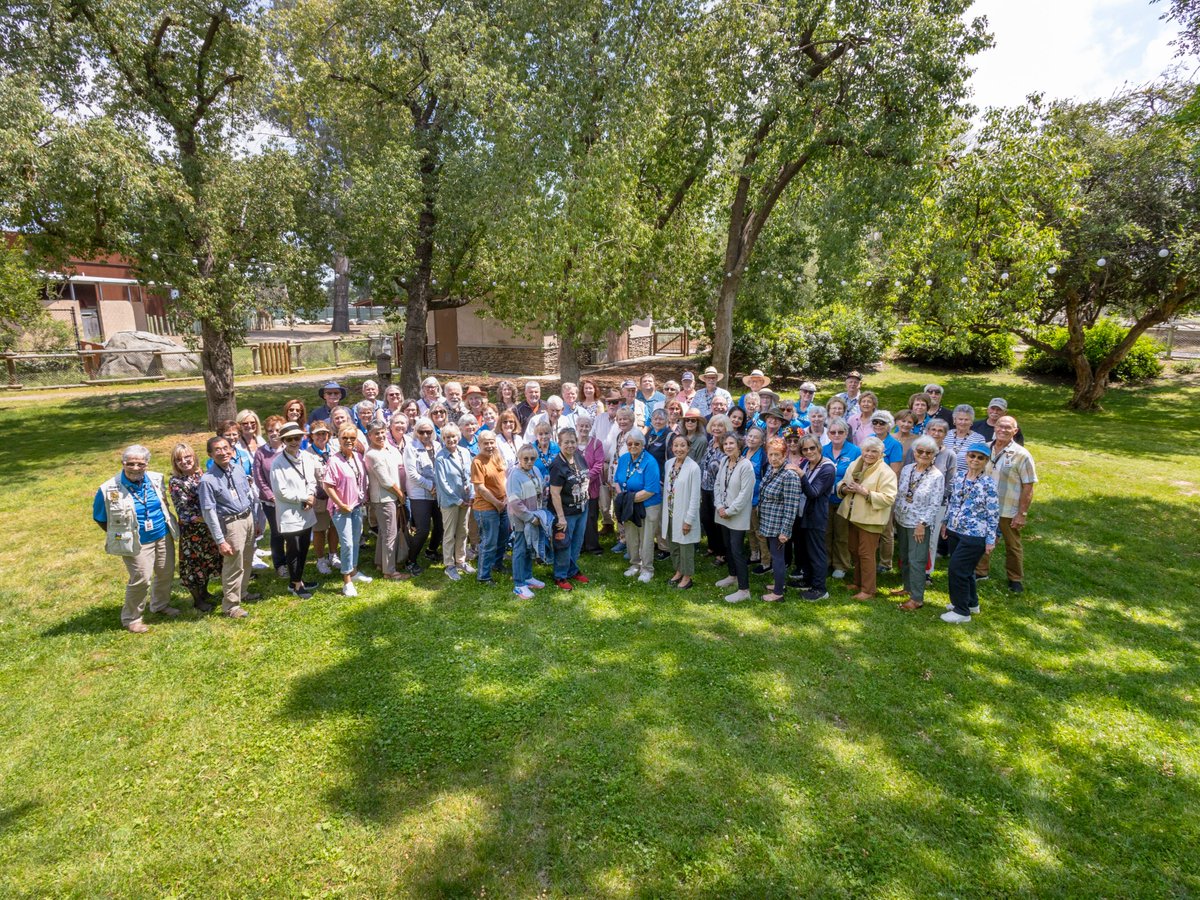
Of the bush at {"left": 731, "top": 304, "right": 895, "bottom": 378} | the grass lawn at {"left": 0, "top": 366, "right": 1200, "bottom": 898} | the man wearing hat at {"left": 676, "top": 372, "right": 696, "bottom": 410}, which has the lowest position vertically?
the grass lawn at {"left": 0, "top": 366, "right": 1200, "bottom": 898}

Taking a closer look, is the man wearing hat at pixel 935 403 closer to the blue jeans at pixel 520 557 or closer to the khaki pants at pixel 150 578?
the blue jeans at pixel 520 557

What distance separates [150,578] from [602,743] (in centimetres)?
434

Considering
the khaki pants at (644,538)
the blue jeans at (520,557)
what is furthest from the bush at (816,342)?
the blue jeans at (520,557)

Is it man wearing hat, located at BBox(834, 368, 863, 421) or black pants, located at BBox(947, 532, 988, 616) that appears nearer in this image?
black pants, located at BBox(947, 532, 988, 616)

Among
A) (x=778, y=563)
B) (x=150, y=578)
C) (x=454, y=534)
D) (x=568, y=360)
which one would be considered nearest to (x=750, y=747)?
(x=778, y=563)

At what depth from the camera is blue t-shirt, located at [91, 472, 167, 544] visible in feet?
17.8

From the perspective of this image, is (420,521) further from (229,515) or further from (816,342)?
(816,342)

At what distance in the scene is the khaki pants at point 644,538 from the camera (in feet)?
22.0

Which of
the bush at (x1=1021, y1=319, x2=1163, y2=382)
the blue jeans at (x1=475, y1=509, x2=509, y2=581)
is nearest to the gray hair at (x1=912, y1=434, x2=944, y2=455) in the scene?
the blue jeans at (x1=475, y1=509, x2=509, y2=581)

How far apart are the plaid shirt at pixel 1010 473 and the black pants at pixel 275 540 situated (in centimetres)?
727

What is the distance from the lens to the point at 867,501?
6.02 m

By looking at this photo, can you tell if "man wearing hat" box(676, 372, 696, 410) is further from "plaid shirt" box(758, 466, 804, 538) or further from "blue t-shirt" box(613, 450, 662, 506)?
"plaid shirt" box(758, 466, 804, 538)

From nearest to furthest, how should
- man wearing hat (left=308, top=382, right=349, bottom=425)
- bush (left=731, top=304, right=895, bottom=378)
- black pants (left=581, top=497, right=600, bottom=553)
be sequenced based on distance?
1. black pants (left=581, top=497, right=600, bottom=553)
2. man wearing hat (left=308, top=382, right=349, bottom=425)
3. bush (left=731, top=304, right=895, bottom=378)

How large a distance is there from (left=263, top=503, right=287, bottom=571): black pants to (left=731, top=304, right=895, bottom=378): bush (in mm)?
15309
